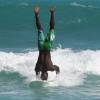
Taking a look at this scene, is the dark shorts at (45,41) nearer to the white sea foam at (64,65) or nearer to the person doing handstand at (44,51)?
the person doing handstand at (44,51)

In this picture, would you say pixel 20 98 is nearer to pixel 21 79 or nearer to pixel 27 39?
pixel 21 79

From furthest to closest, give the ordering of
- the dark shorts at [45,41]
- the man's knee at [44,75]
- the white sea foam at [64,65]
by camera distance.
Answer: the white sea foam at [64,65] → the man's knee at [44,75] → the dark shorts at [45,41]

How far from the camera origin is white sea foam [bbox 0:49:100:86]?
17.8 m

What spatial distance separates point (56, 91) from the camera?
16.7 metres

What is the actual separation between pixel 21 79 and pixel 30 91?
158 centimetres

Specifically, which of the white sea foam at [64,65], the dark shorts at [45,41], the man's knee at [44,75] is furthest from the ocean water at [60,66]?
the dark shorts at [45,41]

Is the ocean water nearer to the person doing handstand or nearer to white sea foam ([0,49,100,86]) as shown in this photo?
white sea foam ([0,49,100,86])

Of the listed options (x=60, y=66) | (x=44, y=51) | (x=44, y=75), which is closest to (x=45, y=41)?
(x=44, y=51)

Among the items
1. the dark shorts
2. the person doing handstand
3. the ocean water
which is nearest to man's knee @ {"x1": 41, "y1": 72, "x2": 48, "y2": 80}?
the person doing handstand

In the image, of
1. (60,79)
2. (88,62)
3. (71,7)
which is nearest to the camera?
(60,79)

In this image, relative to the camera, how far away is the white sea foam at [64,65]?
17.8 meters

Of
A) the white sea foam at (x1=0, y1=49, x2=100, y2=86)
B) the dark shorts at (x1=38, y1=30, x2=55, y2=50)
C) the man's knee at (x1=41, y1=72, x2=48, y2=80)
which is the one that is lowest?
the man's knee at (x1=41, y1=72, x2=48, y2=80)

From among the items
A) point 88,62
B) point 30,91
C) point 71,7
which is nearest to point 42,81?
point 30,91

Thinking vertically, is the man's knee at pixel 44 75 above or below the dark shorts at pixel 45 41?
below
